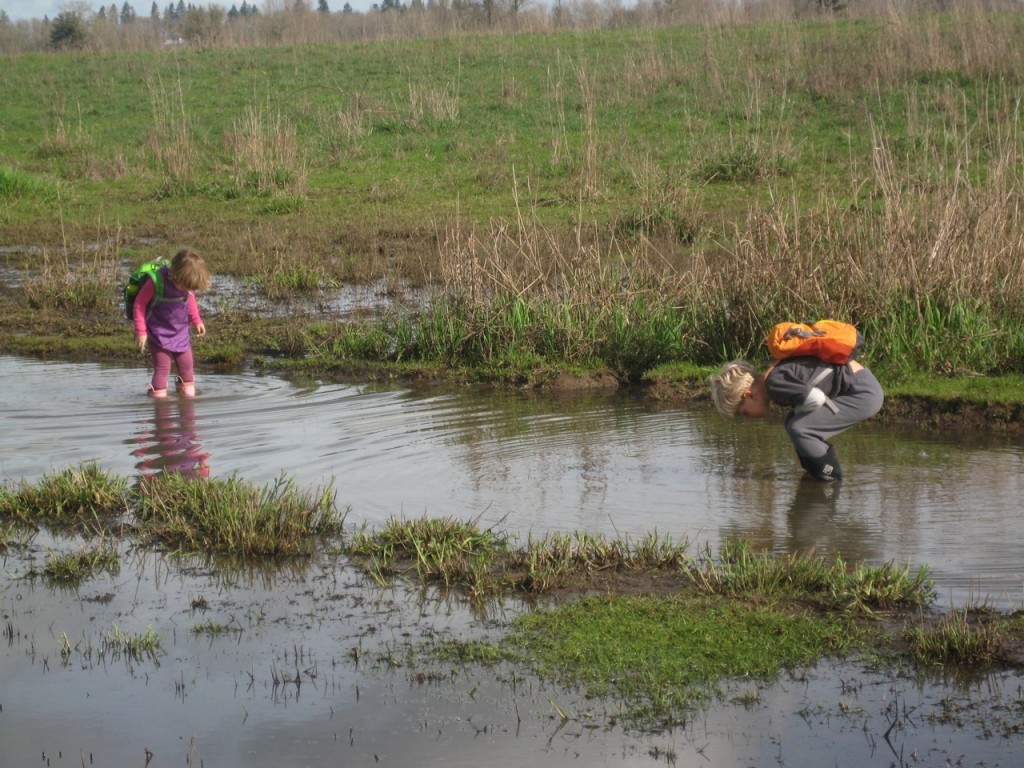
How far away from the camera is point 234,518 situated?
597 centimetres

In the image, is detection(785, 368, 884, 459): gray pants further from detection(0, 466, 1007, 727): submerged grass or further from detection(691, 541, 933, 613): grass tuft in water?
detection(691, 541, 933, 613): grass tuft in water

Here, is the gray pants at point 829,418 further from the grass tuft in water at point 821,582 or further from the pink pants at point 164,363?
the pink pants at point 164,363

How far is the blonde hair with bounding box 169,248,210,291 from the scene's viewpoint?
9.29 meters

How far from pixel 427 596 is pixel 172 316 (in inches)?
201

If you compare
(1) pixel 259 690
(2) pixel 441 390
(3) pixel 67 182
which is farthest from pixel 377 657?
(3) pixel 67 182

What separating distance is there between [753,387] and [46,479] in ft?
13.1

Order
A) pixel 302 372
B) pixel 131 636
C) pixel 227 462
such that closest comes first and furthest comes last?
pixel 131 636
pixel 227 462
pixel 302 372

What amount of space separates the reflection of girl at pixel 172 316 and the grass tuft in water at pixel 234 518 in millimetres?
3053

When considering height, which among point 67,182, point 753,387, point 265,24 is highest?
point 265,24

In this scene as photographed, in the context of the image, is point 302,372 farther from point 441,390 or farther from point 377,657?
point 377,657

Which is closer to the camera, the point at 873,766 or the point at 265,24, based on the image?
the point at 873,766

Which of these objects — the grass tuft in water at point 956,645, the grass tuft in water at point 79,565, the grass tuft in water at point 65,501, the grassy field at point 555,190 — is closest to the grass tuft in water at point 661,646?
the grass tuft in water at point 956,645

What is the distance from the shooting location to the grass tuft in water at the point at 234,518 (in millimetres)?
5930

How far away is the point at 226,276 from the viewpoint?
1540 centimetres
